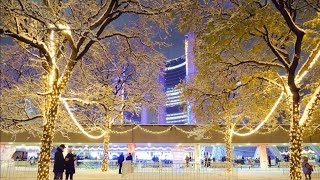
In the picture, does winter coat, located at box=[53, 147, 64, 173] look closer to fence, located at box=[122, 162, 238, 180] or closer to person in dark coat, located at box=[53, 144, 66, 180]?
person in dark coat, located at box=[53, 144, 66, 180]

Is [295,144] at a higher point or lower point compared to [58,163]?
higher

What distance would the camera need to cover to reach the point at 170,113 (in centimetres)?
10475

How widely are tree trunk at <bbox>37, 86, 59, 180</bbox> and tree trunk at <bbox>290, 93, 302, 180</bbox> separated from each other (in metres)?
8.65

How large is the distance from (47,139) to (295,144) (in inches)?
354

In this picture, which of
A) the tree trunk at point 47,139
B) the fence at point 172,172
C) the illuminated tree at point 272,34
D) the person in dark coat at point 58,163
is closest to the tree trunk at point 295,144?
the illuminated tree at point 272,34

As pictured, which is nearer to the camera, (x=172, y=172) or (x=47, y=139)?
(x=47, y=139)

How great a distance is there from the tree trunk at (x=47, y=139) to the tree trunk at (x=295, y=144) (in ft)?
28.4

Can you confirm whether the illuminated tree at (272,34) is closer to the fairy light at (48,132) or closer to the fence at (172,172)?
the fairy light at (48,132)

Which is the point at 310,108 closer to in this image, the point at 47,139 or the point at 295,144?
the point at 295,144

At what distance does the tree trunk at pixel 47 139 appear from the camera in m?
10.3

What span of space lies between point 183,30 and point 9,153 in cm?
3271

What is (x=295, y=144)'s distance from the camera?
11.2 m

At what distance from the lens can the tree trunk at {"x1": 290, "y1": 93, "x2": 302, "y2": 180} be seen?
428 inches

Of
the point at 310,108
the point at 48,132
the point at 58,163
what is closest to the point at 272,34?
the point at 310,108
